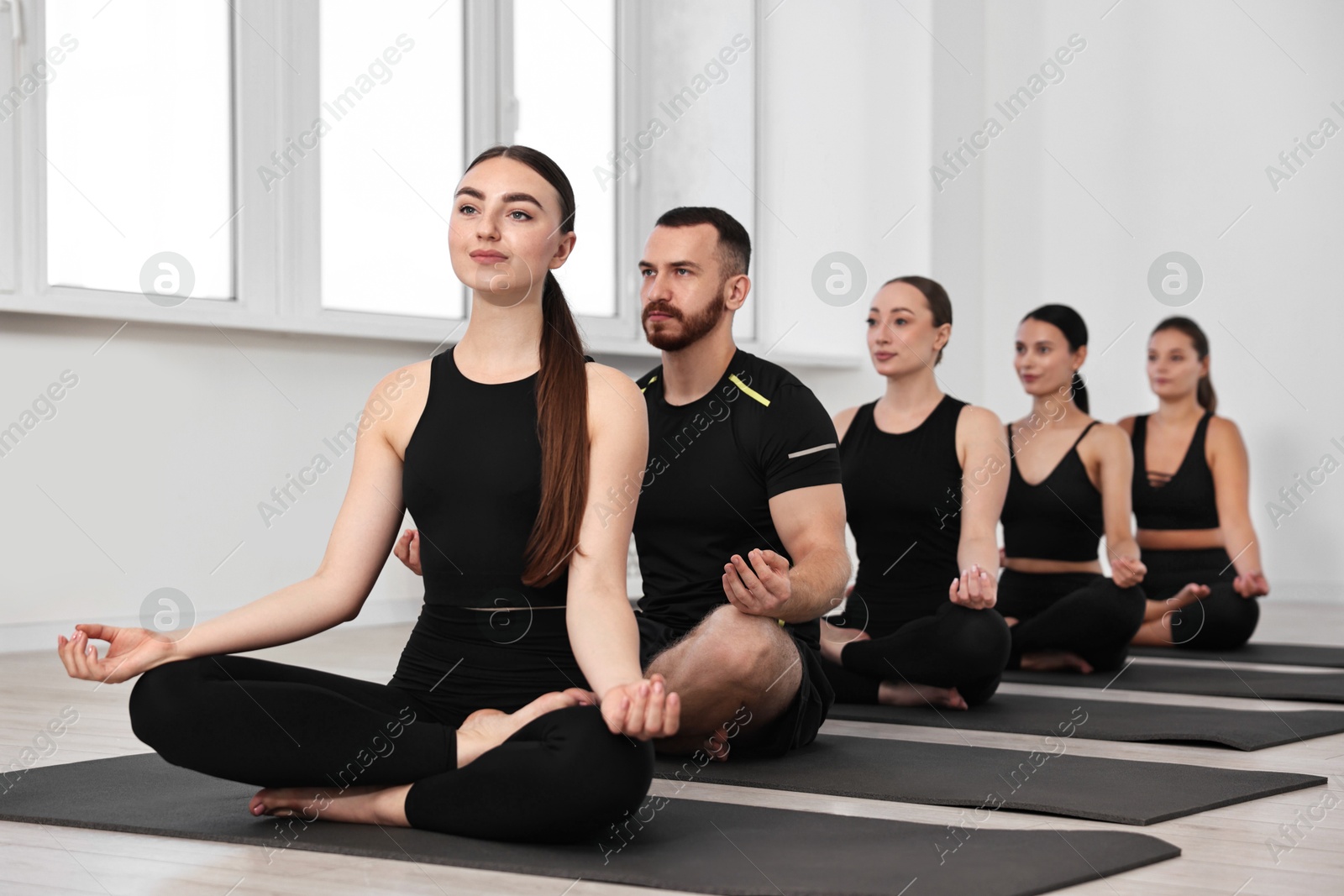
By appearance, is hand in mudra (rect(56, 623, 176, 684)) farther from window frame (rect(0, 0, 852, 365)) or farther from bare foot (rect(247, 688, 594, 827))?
window frame (rect(0, 0, 852, 365))

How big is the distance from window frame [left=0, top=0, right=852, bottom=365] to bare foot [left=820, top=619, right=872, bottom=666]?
37.9 inches

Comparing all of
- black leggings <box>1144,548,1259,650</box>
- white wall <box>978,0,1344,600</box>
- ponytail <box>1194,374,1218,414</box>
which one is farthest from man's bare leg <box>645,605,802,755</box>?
white wall <box>978,0,1344,600</box>

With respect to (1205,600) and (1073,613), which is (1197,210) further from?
(1073,613)

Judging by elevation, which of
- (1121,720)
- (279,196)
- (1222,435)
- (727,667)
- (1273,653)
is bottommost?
(1273,653)

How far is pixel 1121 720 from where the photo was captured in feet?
9.30

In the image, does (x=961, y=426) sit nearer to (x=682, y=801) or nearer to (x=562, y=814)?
(x=682, y=801)

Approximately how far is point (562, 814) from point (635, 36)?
462 cm

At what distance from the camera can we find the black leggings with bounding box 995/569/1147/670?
3.56m

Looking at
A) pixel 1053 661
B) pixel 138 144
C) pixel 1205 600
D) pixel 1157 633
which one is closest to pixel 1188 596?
pixel 1205 600

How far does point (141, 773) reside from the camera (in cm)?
218

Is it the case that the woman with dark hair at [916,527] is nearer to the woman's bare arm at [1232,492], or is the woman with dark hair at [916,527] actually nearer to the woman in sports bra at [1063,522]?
the woman in sports bra at [1063,522]

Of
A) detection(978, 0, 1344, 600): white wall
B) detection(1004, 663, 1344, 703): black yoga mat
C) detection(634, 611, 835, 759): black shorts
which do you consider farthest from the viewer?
detection(978, 0, 1344, 600): white wall

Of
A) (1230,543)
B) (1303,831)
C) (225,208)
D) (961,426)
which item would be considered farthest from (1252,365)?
(1303,831)

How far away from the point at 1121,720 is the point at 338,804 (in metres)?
1.63
